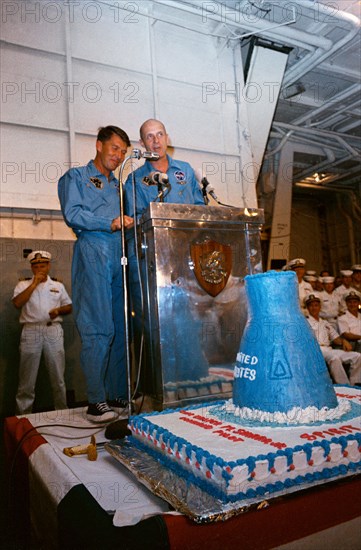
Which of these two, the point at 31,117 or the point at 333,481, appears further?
the point at 31,117

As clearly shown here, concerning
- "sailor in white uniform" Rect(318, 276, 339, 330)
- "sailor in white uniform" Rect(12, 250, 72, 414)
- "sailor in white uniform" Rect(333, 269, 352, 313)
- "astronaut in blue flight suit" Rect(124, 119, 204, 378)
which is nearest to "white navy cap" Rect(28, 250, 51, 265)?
"sailor in white uniform" Rect(12, 250, 72, 414)

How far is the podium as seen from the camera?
237cm

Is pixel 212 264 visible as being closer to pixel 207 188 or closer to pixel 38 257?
pixel 207 188

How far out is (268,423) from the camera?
1.56m

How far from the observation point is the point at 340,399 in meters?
1.80

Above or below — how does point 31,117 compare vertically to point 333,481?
above

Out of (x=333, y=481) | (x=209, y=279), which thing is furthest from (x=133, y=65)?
(x=333, y=481)

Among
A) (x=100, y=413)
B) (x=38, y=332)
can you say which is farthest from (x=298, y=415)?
(x=38, y=332)

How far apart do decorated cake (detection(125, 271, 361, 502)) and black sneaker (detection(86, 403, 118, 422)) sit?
64 centimetres

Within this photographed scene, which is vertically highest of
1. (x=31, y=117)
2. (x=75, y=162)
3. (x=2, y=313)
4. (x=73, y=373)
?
(x=31, y=117)

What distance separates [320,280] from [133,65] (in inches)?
205

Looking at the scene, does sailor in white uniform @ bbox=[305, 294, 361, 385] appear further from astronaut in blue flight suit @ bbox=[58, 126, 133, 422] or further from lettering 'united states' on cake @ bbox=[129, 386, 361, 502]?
lettering 'united states' on cake @ bbox=[129, 386, 361, 502]

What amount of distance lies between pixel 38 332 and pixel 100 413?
291 cm

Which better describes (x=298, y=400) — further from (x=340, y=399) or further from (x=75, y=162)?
(x=75, y=162)
